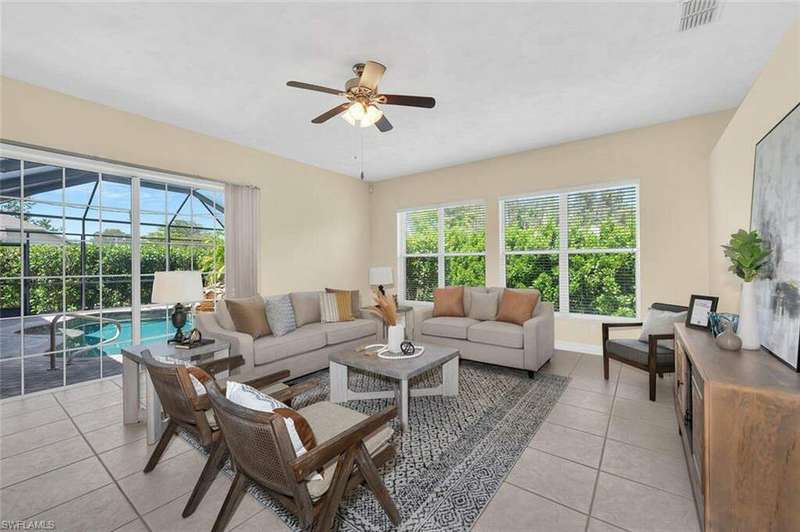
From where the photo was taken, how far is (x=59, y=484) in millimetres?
1978

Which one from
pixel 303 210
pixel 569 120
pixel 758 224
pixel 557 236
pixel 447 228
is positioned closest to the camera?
pixel 758 224

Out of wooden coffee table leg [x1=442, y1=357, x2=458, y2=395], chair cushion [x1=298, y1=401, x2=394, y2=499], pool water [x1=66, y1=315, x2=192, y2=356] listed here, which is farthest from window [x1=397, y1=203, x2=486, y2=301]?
chair cushion [x1=298, y1=401, x2=394, y2=499]

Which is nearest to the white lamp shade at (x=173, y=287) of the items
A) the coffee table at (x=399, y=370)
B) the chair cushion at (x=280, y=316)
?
the chair cushion at (x=280, y=316)

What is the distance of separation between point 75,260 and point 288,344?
2450 millimetres

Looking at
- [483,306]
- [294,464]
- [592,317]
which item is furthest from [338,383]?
[592,317]

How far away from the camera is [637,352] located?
123 inches

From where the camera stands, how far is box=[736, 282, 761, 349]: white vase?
191 centimetres

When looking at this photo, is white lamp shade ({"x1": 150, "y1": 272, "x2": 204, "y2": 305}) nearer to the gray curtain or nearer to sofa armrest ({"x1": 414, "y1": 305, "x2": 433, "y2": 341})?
the gray curtain

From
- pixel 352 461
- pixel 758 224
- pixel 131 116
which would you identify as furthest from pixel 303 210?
pixel 758 224

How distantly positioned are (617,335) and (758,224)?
2.58 metres

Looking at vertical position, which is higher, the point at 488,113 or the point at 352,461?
the point at 488,113

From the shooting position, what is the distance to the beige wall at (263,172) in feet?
10.3

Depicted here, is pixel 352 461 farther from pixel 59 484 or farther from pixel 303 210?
pixel 303 210

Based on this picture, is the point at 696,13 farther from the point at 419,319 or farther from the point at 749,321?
the point at 419,319
